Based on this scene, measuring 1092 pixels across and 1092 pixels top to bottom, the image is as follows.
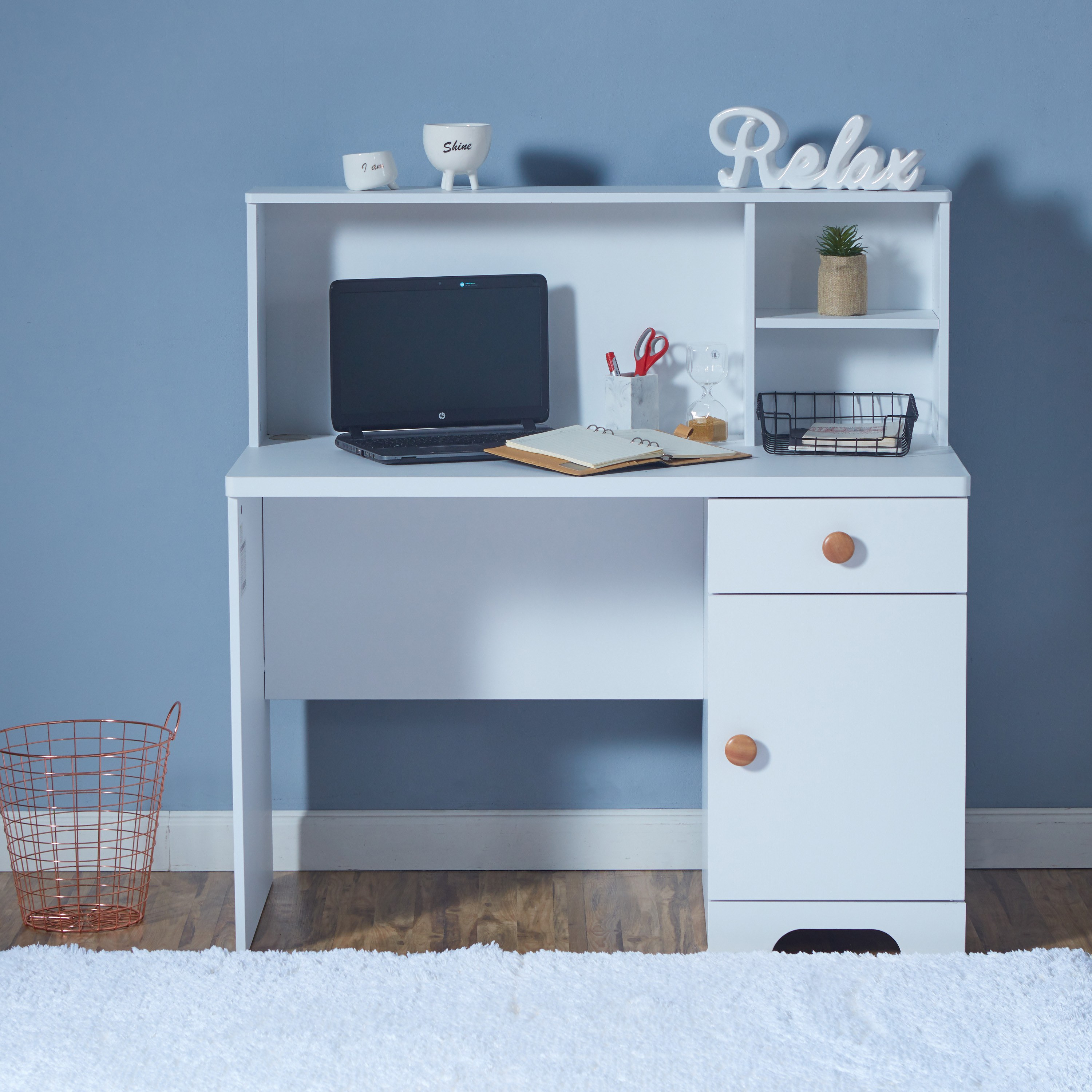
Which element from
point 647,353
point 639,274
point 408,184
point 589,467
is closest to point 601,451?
point 589,467

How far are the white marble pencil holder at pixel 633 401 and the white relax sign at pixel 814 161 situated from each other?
37cm

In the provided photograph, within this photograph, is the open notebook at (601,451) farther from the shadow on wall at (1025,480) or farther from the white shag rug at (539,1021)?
the white shag rug at (539,1021)

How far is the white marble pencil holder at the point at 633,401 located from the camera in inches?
84.1

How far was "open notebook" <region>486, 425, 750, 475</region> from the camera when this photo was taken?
1860 mm

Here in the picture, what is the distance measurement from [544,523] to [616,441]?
31 cm

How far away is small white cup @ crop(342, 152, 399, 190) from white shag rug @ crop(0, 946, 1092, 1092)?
1271 millimetres

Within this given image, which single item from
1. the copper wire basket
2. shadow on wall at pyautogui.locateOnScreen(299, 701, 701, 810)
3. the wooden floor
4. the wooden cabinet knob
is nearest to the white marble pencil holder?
the wooden cabinet knob

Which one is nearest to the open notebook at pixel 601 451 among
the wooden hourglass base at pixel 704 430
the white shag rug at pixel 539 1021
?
the wooden hourglass base at pixel 704 430

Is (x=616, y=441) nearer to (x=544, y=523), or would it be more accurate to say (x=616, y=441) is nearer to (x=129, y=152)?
(x=544, y=523)

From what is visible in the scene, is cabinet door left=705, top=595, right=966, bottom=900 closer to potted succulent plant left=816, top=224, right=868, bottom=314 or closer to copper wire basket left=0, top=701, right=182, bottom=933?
potted succulent plant left=816, top=224, right=868, bottom=314

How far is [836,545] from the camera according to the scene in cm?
183

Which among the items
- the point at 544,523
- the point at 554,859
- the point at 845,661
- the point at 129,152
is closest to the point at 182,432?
the point at 129,152

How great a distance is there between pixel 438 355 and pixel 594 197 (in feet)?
1.28

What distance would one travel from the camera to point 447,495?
1806 mm
